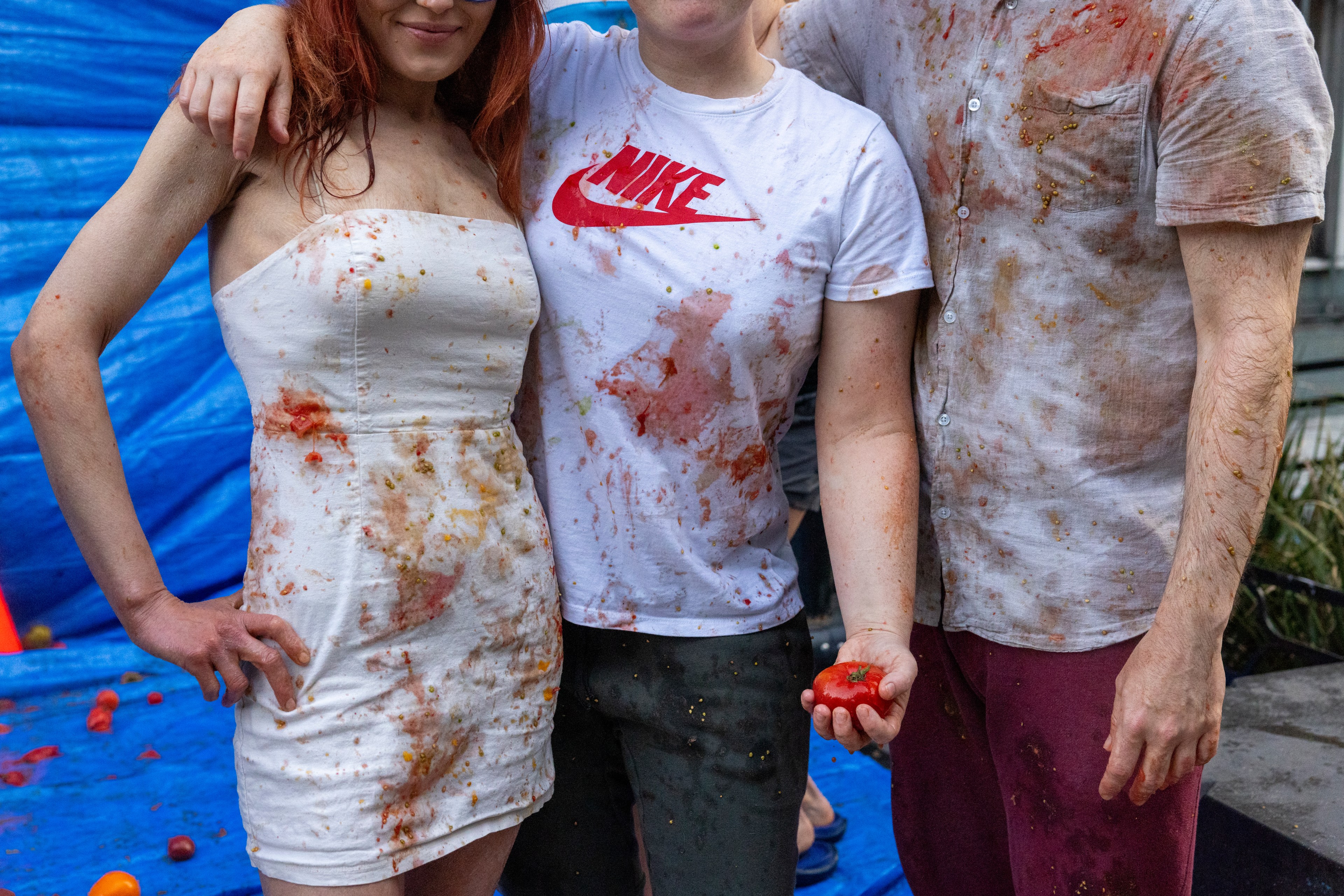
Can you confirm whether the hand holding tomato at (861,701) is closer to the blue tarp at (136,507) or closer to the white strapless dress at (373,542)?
the white strapless dress at (373,542)

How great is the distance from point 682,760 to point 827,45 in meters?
1.15

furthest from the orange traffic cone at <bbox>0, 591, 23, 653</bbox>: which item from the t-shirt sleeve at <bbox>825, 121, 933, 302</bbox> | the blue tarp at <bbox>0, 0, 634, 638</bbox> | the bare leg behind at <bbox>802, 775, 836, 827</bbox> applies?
the t-shirt sleeve at <bbox>825, 121, 933, 302</bbox>

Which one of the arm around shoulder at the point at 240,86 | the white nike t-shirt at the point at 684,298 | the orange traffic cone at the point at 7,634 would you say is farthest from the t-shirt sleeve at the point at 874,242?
the orange traffic cone at the point at 7,634

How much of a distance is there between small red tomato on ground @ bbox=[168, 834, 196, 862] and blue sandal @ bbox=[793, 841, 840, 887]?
1540 millimetres

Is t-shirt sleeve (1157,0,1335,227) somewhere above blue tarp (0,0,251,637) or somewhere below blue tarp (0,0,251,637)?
above

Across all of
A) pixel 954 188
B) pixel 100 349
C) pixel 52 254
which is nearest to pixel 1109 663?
pixel 954 188

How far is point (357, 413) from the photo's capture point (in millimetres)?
1297

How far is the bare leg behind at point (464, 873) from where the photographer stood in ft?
4.59

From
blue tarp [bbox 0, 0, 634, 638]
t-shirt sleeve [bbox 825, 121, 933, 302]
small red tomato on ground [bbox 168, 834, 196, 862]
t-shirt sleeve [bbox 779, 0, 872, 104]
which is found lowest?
small red tomato on ground [bbox 168, 834, 196, 862]

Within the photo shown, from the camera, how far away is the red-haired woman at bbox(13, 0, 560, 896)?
126 cm

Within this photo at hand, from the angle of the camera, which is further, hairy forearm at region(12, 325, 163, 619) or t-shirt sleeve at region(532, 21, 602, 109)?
t-shirt sleeve at region(532, 21, 602, 109)

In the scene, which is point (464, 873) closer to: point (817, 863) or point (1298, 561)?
point (817, 863)

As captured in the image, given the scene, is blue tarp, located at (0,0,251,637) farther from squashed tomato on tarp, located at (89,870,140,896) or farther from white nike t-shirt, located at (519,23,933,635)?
white nike t-shirt, located at (519,23,933,635)

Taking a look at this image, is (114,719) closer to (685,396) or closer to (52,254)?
(52,254)
